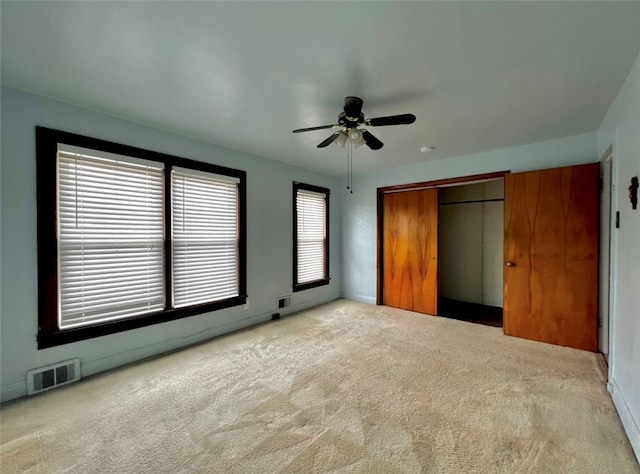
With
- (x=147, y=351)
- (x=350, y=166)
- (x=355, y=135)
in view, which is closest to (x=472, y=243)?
(x=350, y=166)

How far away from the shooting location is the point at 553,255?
3219mm

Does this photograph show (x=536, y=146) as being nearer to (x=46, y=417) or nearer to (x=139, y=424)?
(x=139, y=424)

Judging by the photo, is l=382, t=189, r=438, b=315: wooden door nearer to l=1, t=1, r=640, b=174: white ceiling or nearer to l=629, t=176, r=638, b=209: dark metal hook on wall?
l=1, t=1, r=640, b=174: white ceiling

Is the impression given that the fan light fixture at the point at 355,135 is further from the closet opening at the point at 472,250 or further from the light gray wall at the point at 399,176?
the closet opening at the point at 472,250

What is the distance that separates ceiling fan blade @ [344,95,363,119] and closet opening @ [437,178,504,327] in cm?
308

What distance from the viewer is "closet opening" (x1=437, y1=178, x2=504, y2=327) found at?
15.3ft

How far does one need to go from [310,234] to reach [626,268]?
380 centimetres

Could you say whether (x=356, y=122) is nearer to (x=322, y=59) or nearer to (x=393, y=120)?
(x=393, y=120)

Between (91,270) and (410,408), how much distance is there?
119 inches

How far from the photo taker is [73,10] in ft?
4.56

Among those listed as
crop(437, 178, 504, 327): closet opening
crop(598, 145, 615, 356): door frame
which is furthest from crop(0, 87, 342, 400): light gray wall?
crop(598, 145, 615, 356): door frame

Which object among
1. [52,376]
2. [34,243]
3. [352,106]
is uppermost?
[352,106]

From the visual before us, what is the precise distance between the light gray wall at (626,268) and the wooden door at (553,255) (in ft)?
2.34

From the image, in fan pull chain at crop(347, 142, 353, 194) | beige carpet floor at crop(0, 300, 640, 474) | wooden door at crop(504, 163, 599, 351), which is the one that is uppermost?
fan pull chain at crop(347, 142, 353, 194)
